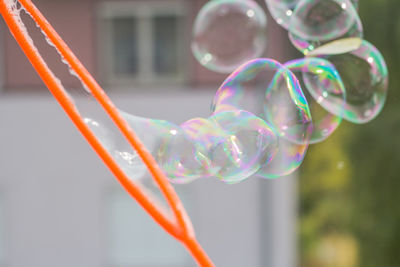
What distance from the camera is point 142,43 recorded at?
14.1 feet

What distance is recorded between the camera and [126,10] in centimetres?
423

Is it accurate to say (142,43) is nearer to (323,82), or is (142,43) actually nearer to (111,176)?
(111,176)

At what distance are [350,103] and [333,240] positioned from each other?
7.69m

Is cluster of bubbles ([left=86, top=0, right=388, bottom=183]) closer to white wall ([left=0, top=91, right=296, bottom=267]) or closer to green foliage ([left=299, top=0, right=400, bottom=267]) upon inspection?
white wall ([left=0, top=91, right=296, bottom=267])

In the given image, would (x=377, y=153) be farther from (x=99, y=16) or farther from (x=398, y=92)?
(x=99, y=16)

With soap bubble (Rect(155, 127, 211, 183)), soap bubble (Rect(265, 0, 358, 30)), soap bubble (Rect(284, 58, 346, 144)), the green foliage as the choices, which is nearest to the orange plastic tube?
soap bubble (Rect(155, 127, 211, 183))

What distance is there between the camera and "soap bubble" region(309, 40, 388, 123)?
1701 mm

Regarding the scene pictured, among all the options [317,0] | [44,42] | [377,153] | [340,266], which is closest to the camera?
[44,42]

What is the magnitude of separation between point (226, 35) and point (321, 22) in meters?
0.43

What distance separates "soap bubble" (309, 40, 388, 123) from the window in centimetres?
264

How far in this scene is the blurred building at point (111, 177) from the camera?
410 centimetres

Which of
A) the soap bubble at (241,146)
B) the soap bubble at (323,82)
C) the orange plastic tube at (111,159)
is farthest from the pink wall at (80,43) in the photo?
the orange plastic tube at (111,159)

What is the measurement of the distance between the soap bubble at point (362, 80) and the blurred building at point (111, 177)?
231 cm

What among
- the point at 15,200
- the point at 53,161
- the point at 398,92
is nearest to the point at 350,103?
the point at 53,161
